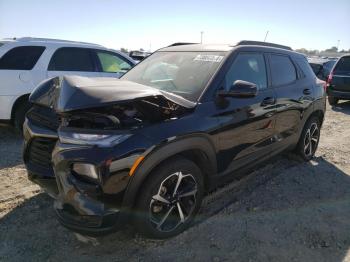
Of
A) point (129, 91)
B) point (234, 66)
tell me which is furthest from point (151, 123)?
point (234, 66)

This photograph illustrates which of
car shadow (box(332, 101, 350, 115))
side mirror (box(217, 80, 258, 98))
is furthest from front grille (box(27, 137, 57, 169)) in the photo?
car shadow (box(332, 101, 350, 115))

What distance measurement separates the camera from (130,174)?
2.69m

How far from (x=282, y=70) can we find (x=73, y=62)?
4060 millimetres

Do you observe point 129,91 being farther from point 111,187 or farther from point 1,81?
point 1,81

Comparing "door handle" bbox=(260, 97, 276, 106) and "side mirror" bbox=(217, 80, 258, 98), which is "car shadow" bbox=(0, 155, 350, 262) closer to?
"door handle" bbox=(260, 97, 276, 106)

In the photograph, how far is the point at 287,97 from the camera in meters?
4.52

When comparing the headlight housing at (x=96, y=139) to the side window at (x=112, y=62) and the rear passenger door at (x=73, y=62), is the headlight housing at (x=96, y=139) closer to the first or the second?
the rear passenger door at (x=73, y=62)

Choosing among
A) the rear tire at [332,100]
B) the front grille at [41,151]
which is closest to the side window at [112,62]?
the front grille at [41,151]

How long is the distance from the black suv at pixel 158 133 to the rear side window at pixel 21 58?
9.25 ft

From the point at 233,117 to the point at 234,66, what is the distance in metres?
0.57

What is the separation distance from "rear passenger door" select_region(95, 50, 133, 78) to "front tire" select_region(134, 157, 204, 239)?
4317 millimetres

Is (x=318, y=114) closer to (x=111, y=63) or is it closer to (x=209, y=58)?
(x=209, y=58)

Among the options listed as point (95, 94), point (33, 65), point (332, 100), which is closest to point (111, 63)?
point (33, 65)

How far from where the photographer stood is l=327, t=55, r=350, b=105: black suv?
11023 millimetres
